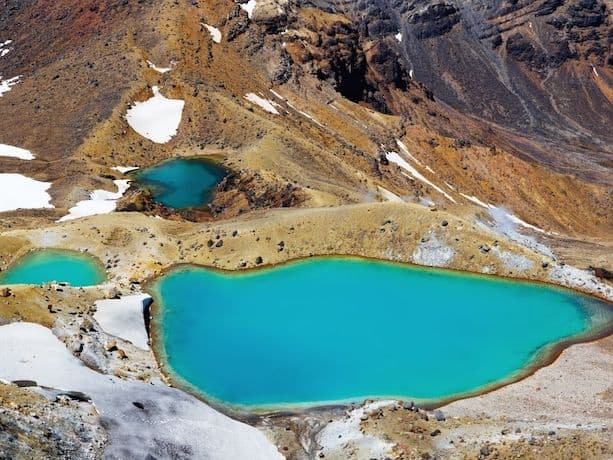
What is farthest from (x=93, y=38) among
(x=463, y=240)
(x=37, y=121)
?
(x=463, y=240)

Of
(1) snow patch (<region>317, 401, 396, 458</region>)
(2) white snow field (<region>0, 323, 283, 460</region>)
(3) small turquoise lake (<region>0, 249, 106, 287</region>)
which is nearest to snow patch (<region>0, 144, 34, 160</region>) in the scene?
(3) small turquoise lake (<region>0, 249, 106, 287</region>)

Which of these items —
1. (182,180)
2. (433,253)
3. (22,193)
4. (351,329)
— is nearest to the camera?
(351,329)

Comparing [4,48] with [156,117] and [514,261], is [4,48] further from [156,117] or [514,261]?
[514,261]

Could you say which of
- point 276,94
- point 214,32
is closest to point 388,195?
point 276,94

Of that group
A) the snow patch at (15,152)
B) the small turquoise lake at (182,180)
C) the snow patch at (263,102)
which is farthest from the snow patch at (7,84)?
the small turquoise lake at (182,180)

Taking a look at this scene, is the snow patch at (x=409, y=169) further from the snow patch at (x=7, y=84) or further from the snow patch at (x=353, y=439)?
the snow patch at (x=353, y=439)
